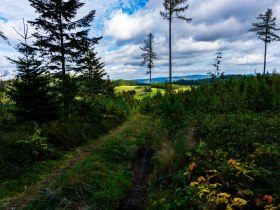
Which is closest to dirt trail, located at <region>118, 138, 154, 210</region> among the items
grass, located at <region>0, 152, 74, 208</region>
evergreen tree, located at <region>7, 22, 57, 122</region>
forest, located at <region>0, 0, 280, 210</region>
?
forest, located at <region>0, 0, 280, 210</region>

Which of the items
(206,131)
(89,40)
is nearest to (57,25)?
(89,40)

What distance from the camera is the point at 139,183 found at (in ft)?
25.7

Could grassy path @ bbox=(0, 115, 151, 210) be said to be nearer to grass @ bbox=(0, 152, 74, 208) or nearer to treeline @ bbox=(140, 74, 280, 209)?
grass @ bbox=(0, 152, 74, 208)

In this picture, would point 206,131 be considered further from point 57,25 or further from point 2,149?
point 57,25

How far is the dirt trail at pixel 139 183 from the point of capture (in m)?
6.37

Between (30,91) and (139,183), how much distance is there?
843 cm

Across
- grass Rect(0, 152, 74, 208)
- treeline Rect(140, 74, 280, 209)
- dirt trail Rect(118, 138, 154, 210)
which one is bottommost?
dirt trail Rect(118, 138, 154, 210)

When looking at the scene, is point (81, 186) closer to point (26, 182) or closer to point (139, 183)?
point (139, 183)

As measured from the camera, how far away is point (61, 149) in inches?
448

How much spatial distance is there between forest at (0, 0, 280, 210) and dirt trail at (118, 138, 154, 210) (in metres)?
0.03

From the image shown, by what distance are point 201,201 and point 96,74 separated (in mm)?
29830

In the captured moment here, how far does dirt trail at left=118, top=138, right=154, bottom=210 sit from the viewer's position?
637cm

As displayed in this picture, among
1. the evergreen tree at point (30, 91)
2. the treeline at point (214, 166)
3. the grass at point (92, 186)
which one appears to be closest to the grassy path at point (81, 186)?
the grass at point (92, 186)

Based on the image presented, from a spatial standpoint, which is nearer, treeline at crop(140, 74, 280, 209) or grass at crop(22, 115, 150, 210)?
treeline at crop(140, 74, 280, 209)
